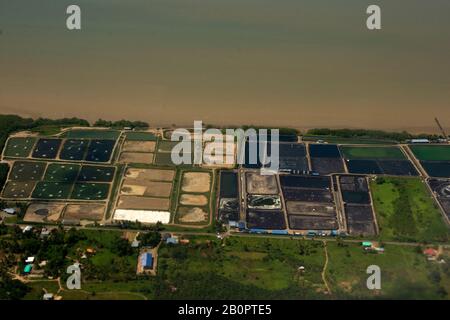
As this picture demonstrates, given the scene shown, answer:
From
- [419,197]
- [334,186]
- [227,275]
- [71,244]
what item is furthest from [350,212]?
[71,244]

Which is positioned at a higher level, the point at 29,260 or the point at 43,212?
the point at 43,212

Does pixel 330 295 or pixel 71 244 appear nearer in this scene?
pixel 330 295

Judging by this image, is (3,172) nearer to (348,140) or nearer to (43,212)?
(43,212)

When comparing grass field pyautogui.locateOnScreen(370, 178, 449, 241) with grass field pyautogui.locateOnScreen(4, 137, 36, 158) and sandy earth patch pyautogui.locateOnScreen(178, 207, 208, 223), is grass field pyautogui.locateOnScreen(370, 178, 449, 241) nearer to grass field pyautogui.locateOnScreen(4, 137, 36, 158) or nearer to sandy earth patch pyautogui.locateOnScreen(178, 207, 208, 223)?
sandy earth patch pyautogui.locateOnScreen(178, 207, 208, 223)

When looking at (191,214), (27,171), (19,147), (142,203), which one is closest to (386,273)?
(191,214)

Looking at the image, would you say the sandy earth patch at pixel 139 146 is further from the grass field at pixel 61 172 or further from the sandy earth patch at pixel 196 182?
the grass field at pixel 61 172

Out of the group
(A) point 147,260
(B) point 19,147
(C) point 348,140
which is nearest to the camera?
(A) point 147,260

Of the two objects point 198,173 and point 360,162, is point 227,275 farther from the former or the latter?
point 360,162
